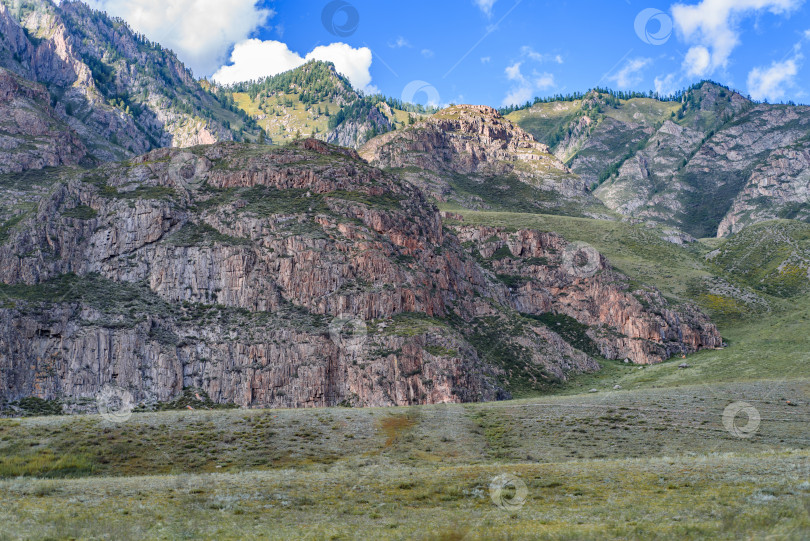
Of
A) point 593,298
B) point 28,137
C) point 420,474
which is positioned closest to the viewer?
point 420,474

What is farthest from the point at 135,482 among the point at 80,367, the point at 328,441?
the point at 80,367

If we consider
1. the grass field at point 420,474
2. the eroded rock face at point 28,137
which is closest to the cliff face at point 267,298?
the eroded rock face at point 28,137

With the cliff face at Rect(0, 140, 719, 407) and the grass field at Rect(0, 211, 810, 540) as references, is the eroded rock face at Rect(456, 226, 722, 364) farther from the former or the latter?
the grass field at Rect(0, 211, 810, 540)

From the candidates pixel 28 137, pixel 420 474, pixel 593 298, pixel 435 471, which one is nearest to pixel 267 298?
pixel 435 471

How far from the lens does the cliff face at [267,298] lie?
329 ft

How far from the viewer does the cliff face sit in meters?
100

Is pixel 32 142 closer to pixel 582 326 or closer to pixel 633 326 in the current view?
pixel 582 326

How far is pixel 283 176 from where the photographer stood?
138125mm

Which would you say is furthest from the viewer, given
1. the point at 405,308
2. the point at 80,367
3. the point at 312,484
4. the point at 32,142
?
the point at 32,142

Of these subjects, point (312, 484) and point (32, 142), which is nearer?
point (312, 484)

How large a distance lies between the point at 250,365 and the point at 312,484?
71.3 meters

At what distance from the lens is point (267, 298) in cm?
11306

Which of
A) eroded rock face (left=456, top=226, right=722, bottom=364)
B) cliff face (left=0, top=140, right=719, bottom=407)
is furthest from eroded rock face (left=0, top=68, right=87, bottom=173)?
eroded rock face (left=456, top=226, right=722, bottom=364)

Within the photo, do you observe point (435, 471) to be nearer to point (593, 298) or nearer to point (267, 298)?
point (267, 298)
